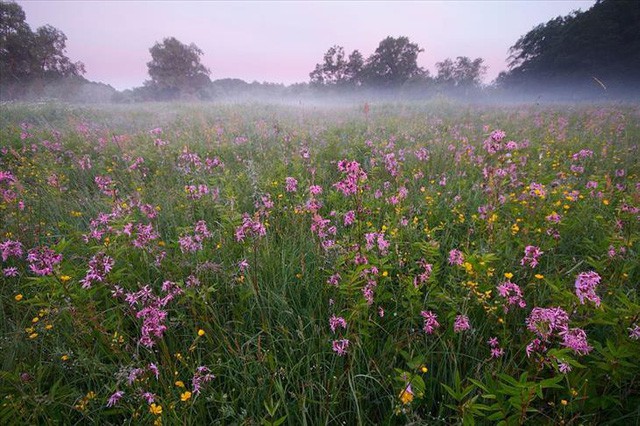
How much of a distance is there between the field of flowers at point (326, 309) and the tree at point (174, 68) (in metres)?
56.7

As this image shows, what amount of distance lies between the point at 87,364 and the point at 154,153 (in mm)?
5182

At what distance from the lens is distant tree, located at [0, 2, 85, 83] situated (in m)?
38.6

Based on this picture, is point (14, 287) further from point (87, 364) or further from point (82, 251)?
point (87, 364)

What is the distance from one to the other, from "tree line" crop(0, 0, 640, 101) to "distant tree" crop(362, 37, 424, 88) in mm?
232

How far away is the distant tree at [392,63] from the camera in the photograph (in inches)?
2594

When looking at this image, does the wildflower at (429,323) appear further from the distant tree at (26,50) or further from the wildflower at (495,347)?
the distant tree at (26,50)

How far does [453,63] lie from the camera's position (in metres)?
63.8

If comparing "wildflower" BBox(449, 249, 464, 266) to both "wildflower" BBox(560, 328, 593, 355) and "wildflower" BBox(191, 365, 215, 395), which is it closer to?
"wildflower" BBox(560, 328, 593, 355)

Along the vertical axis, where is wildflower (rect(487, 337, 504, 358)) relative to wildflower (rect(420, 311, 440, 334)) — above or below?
below

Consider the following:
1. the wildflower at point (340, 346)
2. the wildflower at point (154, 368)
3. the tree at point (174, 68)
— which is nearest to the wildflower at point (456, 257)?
the wildflower at point (340, 346)

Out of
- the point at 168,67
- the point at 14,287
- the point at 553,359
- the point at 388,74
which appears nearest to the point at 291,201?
the point at 14,287

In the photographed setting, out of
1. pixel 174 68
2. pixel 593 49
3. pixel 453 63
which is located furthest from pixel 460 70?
pixel 174 68

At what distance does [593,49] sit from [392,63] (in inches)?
1508

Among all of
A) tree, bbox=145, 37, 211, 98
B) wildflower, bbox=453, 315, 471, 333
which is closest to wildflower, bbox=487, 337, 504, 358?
wildflower, bbox=453, 315, 471, 333
